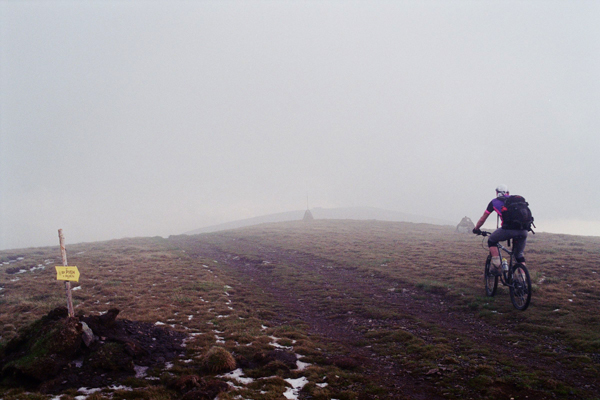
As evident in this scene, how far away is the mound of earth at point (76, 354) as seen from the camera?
7.92 m

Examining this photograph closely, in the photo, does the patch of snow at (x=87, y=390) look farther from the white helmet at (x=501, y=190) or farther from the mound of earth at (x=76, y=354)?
the white helmet at (x=501, y=190)

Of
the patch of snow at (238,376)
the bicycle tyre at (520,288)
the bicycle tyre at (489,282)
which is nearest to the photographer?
the patch of snow at (238,376)

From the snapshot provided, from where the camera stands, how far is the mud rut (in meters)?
7.72

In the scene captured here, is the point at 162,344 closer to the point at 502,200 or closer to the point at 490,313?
the point at 490,313

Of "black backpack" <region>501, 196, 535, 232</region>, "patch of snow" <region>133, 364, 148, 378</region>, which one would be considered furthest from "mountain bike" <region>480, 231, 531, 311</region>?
"patch of snow" <region>133, 364, 148, 378</region>

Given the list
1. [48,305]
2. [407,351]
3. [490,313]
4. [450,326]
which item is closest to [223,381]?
[407,351]

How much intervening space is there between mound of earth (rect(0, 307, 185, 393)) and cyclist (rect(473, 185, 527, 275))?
12873mm

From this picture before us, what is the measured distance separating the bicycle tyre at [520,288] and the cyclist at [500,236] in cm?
47

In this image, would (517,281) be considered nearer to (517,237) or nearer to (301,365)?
(517,237)

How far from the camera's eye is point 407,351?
9.85 metres

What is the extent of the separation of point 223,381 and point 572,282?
55.4 feet

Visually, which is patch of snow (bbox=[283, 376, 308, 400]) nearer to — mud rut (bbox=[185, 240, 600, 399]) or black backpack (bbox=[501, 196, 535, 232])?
mud rut (bbox=[185, 240, 600, 399])

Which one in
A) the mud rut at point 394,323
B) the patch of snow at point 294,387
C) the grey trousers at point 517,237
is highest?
the grey trousers at point 517,237

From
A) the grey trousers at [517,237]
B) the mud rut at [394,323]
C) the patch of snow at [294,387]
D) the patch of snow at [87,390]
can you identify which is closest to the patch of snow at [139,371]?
the patch of snow at [87,390]
